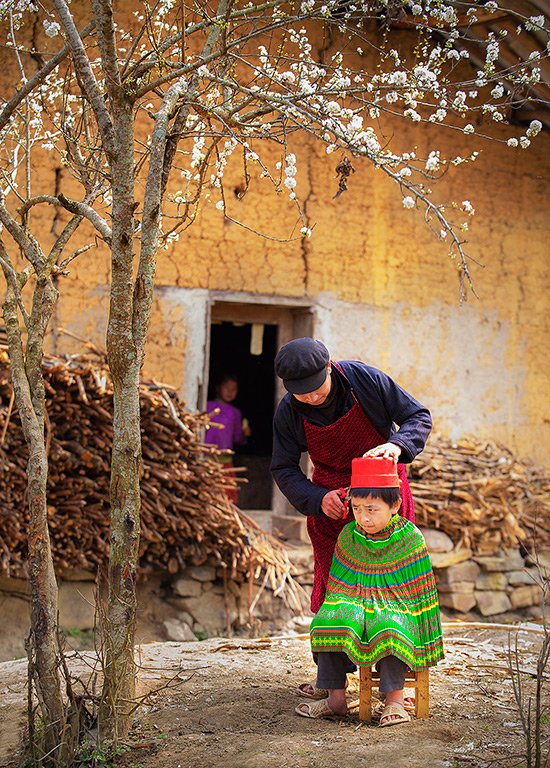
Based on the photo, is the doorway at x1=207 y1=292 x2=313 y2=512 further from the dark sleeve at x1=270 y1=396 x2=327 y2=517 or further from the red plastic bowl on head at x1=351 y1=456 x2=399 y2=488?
the red plastic bowl on head at x1=351 y1=456 x2=399 y2=488

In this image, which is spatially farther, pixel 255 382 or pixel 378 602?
pixel 255 382

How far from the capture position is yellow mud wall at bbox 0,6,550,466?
268 inches

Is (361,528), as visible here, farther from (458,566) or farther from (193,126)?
(458,566)

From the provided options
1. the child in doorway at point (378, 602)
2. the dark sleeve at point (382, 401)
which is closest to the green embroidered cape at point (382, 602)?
the child in doorway at point (378, 602)

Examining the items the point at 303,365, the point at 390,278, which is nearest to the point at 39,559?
the point at 303,365

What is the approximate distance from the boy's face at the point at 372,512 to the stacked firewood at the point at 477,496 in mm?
3952

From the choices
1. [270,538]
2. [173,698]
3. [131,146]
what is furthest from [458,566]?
[131,146]

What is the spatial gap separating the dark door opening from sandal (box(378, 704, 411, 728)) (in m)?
7.43

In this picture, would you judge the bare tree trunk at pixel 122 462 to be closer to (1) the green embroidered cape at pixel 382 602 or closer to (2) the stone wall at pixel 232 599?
(1) the green embroidered cape at pixel 382 602

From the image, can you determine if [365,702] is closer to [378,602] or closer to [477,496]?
[378,602]

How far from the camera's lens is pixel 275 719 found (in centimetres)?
341

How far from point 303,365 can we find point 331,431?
43 cm

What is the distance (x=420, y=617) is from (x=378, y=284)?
4.65m

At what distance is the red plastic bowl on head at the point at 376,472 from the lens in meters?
3.16
